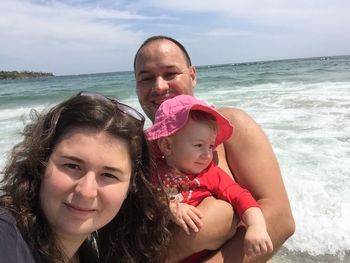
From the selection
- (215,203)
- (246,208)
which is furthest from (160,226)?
(246,208)

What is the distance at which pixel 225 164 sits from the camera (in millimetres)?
2492

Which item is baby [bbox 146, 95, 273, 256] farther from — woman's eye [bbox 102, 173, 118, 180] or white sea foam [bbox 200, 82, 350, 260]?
white sea foam [bbox 200, 82, 350, 260]

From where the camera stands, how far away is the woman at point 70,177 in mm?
1610

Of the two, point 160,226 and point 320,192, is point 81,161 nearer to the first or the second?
point 160,226

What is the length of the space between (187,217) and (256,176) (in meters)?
0.50

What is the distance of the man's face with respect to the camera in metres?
2.81

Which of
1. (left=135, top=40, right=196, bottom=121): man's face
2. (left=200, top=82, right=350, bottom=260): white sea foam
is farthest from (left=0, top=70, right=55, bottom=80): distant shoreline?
(left=135, top=40, right=196, bottom=121): man's face

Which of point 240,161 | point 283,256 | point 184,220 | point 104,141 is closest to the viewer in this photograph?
point 104,141

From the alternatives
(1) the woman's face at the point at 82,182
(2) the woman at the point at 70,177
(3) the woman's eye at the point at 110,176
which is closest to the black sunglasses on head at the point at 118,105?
(2) the woman at the point at 70,177

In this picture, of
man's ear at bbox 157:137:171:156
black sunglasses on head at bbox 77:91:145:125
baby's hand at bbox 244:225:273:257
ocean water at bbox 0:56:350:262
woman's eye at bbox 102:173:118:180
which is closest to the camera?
woman's eye at bbox 102:173:118:180

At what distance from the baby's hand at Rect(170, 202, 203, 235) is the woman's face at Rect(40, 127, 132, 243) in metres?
0.42

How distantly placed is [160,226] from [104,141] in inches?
24.1

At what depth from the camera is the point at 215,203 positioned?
2166 millimetres

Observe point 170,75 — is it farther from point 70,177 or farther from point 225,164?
point 70,177
